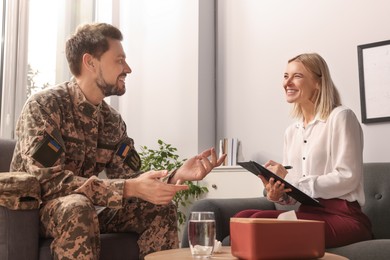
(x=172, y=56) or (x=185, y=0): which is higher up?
(x=185, y=0)

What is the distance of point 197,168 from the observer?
2053mm

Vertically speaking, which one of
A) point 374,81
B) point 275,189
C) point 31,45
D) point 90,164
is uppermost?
point 31,45

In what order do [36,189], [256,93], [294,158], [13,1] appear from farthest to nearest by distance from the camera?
[13,1] < [256,93] < [294,158] < [36,189]

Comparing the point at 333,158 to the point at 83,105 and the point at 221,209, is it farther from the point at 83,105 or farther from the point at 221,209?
the point at 83,105

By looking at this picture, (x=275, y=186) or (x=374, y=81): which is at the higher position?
(x=374, y=81)

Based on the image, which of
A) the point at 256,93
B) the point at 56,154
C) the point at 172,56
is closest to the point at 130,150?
the point at 56,154

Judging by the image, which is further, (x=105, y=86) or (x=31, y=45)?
(x=31, y=45)

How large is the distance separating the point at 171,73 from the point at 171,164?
2.51ft

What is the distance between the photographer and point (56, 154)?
1886mm

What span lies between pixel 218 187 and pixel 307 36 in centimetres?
120

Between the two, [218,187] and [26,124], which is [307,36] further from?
[26,124]

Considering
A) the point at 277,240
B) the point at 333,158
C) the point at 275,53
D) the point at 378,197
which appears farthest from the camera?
the point at 275,53

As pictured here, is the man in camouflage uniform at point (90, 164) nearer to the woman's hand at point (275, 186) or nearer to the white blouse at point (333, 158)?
the woman's hand at point (275, 186)

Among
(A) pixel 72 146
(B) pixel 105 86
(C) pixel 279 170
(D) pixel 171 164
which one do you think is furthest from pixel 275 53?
(A) pixel 72 146
